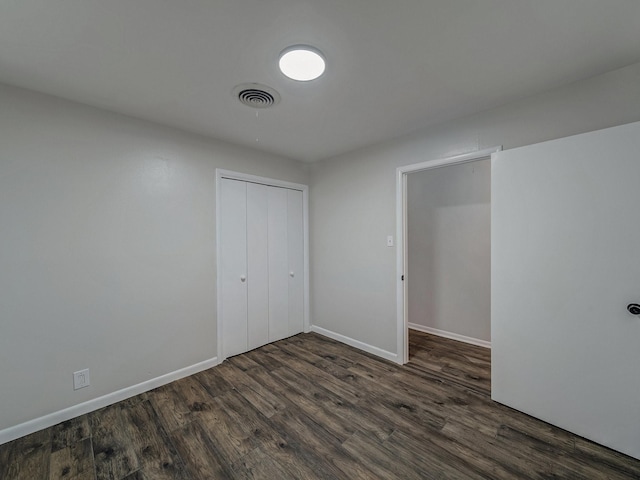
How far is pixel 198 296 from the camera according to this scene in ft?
Result: 8.49

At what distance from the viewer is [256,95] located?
1881 millimetres

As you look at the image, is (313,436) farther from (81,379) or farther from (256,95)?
(256,95)

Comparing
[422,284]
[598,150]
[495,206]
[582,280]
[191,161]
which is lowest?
[422,284]

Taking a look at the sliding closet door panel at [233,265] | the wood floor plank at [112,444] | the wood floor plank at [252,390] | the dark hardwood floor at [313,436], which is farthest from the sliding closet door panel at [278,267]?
the wood floor plank at [112,444]

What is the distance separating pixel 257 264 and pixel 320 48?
7.63 ft

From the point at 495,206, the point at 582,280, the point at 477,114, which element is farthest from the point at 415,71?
the point at 582,280

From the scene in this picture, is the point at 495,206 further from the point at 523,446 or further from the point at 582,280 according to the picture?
the point at 523,446

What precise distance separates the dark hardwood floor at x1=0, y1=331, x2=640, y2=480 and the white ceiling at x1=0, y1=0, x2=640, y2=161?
7.84ft

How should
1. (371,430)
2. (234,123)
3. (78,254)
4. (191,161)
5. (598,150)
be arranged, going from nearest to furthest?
(598,150) < (371,430) < (78,254) < (234,123) < (191,161)

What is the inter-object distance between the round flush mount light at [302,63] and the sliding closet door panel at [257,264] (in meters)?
1.62

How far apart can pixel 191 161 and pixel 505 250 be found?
290 cm

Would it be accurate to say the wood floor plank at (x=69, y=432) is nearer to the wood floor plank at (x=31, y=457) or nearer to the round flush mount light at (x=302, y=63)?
the wood floor plank at (x=31, y=457)

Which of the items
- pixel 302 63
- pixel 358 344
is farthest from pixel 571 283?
pixel 302 63

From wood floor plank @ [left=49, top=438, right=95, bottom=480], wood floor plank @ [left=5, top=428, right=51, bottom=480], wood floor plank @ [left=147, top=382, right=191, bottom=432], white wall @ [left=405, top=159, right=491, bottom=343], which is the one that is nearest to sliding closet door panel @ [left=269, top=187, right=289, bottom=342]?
wood floor plank @ [left=147, top=382, right=191, bottom=432]
